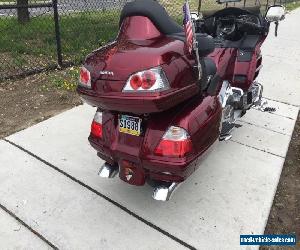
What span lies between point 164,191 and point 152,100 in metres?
0.75

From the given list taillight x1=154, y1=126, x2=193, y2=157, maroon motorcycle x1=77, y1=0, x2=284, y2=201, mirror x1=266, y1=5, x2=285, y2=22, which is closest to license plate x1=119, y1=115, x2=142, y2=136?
maroon motorcycle x1=77, y1=0, x2=284, y2=201

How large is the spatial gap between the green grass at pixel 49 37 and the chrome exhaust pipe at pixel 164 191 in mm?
3687

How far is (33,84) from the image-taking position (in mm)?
5602

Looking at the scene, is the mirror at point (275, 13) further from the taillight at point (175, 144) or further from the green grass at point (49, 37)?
the green grass at point (49, 37)

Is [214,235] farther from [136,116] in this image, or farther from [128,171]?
[136,116]

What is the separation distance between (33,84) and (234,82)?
10.5ft

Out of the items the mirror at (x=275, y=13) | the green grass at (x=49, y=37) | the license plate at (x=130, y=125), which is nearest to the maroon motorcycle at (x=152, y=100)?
the license plate at (x=130, y=125)

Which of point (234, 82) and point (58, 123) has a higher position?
point (234, 82)

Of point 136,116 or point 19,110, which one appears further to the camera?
point 19,110

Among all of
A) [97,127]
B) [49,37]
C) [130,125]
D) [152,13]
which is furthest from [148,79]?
[49,37]

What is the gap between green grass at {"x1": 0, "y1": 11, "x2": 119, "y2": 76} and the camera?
264 inches

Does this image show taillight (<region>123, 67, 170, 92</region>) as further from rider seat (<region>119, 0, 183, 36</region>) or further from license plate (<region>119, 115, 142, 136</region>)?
rider seat (<region>119, 0, 183, 36</region>)

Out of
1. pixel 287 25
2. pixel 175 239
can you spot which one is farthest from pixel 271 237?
pixel 287 25

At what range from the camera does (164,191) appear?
2.63m
